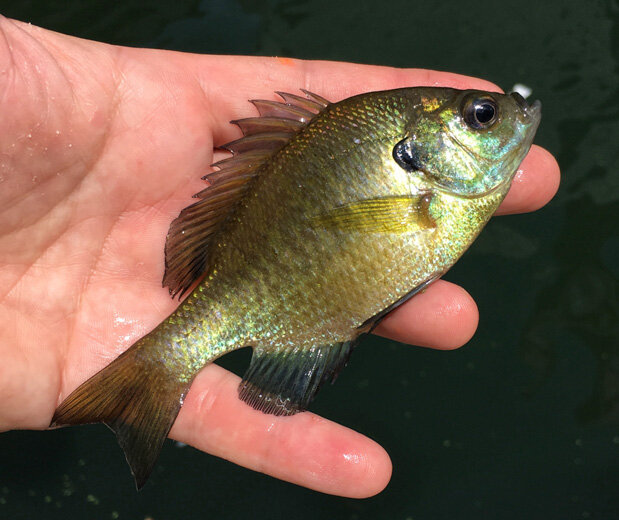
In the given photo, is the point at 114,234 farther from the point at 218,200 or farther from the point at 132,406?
the point at 132,406

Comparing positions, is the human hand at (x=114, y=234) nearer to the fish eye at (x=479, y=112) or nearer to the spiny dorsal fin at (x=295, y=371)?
the spiny dorsal fin at (x=295, y=371)

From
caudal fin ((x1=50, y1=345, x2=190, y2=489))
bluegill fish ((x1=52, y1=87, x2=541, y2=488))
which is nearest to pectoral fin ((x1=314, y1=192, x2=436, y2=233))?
bluegill fish ((x1=52, y1=87, x2=541, y2=488))

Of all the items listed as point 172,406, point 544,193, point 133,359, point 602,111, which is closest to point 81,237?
point 133,359

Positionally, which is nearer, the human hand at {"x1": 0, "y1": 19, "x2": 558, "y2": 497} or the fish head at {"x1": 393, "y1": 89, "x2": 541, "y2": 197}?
the fish head at {"x1": 393, "y1": 89, "x2": 541, "y2": 197}

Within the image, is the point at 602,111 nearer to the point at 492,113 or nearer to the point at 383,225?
the point at 492,113

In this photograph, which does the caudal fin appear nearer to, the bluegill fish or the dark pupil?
the bluegill fish

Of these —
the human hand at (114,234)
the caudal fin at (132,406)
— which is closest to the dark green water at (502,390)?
the human hand at (114,234)
